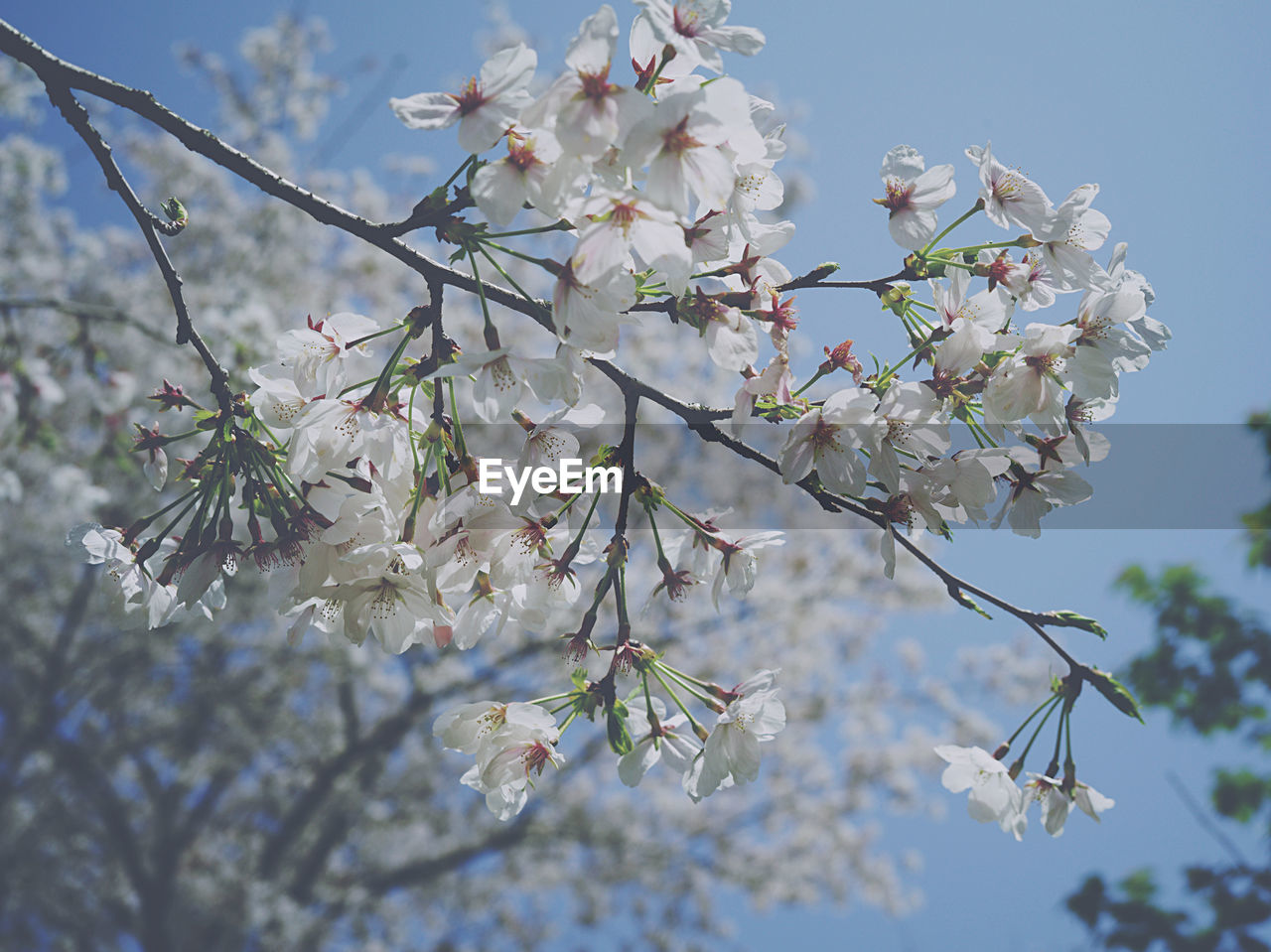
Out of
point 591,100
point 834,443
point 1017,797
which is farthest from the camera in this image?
point 1017,797

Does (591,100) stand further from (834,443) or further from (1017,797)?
(1017,797)

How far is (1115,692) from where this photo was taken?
99 centimetres

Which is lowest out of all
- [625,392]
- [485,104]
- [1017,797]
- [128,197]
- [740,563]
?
[1017,797]

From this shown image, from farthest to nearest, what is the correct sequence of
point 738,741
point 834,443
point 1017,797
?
point 1017,797 < point 738,741 < point 834,443

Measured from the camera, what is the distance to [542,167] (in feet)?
2.63

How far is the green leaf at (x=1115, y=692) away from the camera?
0.97 metres

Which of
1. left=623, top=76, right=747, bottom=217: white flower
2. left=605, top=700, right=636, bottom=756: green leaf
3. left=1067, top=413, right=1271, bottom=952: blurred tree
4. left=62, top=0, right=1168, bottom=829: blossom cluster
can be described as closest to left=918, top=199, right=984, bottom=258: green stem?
left=62, top=0, right=1168, bottom=829: blossom cluster

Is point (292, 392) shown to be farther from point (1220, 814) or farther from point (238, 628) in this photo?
point (238, 628)

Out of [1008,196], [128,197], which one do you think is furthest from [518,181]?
[128,197]

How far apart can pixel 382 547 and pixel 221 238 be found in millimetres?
9806

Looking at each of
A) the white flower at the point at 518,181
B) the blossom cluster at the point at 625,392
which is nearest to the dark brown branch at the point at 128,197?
the blossom cluster at the point at 625,392

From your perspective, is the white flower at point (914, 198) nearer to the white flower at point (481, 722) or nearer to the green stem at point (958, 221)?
the green stem at point (958, 221)

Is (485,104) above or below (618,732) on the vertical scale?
above

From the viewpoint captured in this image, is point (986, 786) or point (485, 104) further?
point (986, 786)
